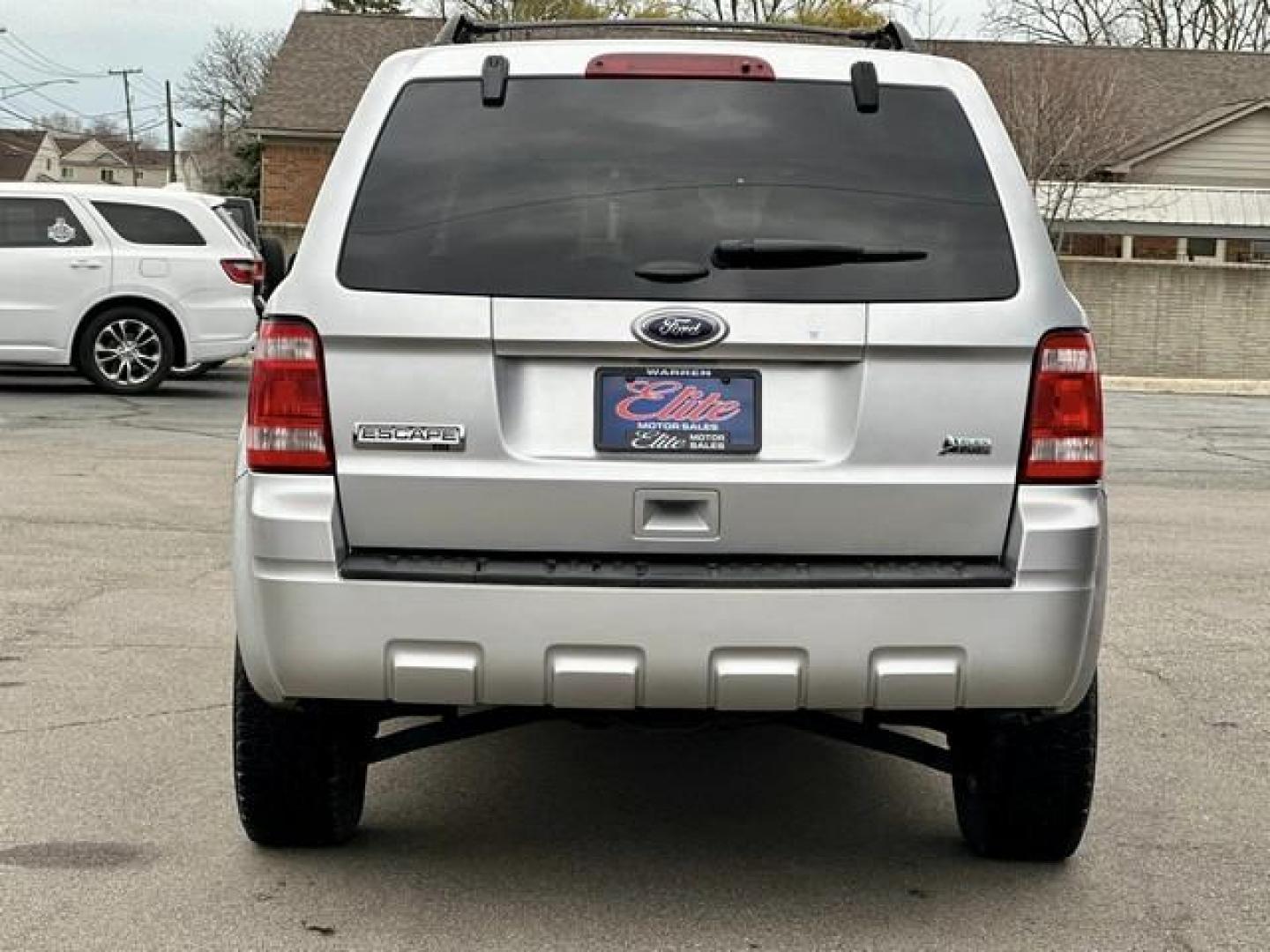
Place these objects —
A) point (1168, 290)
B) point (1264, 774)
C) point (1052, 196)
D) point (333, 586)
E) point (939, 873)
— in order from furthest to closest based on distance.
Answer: point (1052, 196), point (1168, 290), point (1264, 774), point (939, 873), point (333, 586)

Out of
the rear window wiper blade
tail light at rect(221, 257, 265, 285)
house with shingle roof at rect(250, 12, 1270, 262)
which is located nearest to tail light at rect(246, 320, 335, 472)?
the rear window wiper blade

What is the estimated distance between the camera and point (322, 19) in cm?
4441

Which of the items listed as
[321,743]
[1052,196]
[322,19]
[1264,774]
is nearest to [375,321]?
[321,743]

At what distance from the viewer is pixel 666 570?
396 centimetres

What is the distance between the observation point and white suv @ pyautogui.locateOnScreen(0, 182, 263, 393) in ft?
54.9

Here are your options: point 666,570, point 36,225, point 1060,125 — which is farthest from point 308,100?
point 666,570

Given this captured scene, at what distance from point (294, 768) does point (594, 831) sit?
0.89 meters

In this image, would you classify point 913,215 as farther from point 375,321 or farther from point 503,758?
point 503,758

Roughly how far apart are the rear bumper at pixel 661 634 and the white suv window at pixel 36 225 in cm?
1370

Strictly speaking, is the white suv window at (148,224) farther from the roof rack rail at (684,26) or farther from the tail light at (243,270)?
the roof rack rail at (684,26)

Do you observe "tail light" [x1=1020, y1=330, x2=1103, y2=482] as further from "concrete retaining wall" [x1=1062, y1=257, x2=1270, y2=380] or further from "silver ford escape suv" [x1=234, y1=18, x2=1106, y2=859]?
"concrete retaining wall" [x1=1062, y1=257, x2=1270, y2=380]

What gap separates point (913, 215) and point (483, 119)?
968 millimetres

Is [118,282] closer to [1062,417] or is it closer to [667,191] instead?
[667,191]

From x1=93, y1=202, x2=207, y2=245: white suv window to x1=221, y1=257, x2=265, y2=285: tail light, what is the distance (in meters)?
0.32
